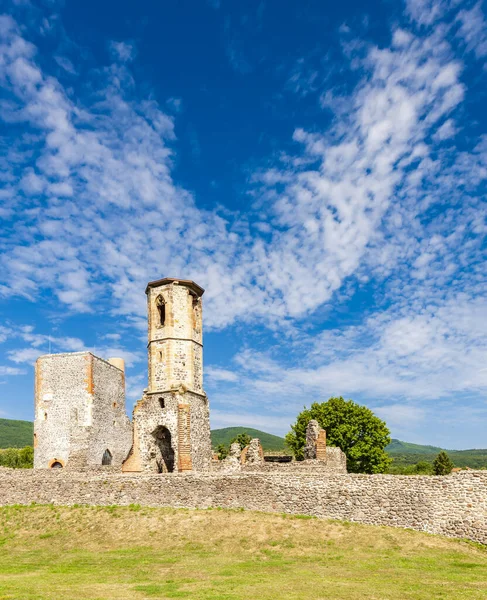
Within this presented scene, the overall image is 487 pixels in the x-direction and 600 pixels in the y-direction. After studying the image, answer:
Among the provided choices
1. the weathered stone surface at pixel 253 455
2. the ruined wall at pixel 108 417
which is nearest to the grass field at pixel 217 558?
the weathered stone surface at pixel 253 455

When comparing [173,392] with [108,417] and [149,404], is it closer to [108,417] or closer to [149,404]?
[149,404]

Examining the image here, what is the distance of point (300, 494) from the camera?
19344 mm

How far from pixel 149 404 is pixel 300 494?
433 inches

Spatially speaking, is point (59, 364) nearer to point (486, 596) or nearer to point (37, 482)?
point (37, 482)

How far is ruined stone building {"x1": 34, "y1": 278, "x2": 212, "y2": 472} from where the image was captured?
26.8 metres

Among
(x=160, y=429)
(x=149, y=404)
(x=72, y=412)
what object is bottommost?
(x=160, y=429)

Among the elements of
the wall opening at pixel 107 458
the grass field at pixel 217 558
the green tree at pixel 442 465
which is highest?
the wall opening at pixel 107 458

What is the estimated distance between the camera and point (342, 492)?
18.6 metres

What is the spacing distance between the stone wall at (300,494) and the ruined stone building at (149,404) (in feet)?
13.7

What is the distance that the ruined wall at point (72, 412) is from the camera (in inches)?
1225

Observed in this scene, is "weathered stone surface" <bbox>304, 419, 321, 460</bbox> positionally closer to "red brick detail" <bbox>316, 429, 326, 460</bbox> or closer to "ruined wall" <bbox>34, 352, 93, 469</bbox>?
"red brick detail" <bbox>316, 429, 326, 460</bbox>

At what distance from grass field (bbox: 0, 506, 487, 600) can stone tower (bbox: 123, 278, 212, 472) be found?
18.6ft

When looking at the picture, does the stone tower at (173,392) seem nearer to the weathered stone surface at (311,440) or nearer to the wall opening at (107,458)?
the weathered stone surface at (311,440)

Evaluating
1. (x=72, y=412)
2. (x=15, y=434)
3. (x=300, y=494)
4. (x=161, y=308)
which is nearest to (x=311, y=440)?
(x=300, y=494)
